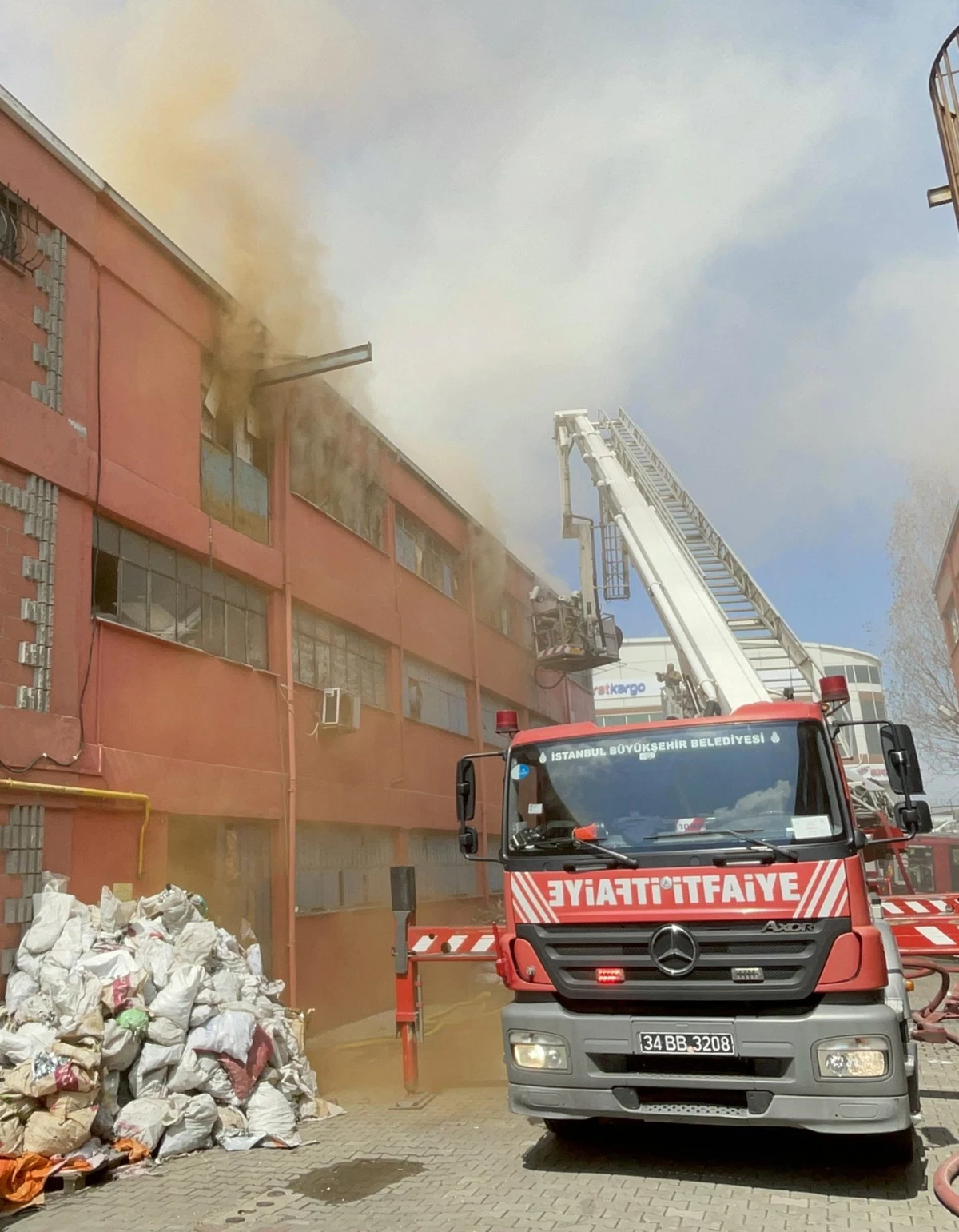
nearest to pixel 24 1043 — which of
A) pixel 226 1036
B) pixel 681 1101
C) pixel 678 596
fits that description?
pixel 226 1036

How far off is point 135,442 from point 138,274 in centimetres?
183

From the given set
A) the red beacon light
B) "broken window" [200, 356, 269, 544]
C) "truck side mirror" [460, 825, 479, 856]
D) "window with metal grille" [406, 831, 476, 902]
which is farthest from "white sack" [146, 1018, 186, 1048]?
"window with metal grille" [406, 831, 476, 902]

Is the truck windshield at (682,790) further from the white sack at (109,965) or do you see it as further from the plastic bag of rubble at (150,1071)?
the white sack at (109,965)

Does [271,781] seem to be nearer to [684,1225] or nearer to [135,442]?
[135,442]

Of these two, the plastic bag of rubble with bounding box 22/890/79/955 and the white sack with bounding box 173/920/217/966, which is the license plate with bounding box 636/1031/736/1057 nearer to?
the white sack with bounding box 173/920/217/966

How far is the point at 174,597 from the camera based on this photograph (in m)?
10.3

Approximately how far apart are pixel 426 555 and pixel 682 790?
1309 centimetres

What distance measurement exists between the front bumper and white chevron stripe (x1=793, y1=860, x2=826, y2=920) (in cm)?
45

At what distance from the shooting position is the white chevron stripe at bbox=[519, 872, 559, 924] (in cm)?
562

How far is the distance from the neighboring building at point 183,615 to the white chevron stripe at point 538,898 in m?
4.19

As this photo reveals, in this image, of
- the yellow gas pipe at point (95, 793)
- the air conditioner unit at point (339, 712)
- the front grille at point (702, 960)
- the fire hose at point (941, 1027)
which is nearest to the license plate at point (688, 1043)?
the front grille at point (702, 960)

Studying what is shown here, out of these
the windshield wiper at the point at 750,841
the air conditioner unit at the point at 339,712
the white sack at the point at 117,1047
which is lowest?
the white sack at the point at 117,1047

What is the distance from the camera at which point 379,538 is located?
53.0 ft

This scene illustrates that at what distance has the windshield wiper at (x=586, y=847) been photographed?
214 inches
